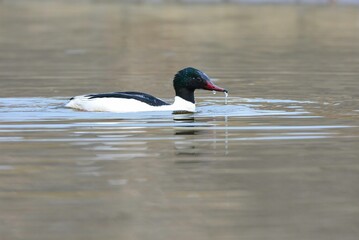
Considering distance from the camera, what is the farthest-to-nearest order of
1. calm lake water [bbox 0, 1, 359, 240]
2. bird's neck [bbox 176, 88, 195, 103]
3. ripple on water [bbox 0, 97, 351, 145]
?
bird's neck [bbox 176, 88, 195, 103]
ripple on water [bbox 0, 97, 351, 145]
calm lake water [bbox 0, 1, 359, 240]

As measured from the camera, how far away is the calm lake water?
353 inches

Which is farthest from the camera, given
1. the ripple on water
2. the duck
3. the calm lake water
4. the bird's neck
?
the bird's neck

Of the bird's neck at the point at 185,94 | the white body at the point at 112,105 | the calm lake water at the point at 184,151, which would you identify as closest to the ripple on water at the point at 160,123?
the calm lake water at the point at 184,151

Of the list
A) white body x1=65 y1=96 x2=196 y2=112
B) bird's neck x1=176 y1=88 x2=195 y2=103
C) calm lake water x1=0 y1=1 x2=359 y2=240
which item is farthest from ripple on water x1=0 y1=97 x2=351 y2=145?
bird's neck x1=176 y1=88 x2=195 y2=103

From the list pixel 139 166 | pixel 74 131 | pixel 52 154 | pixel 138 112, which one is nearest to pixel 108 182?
pixel 139 166

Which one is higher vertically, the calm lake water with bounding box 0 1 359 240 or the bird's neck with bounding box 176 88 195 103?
the bird's neck with bounding box 176 88 195 103

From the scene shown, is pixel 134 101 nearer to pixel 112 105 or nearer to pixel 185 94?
pixel 112 105

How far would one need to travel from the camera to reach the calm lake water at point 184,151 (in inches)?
353

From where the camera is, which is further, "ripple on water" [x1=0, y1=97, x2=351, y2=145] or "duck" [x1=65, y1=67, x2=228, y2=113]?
"duck" [x1=65, y1=67, x2=228, y2=113]

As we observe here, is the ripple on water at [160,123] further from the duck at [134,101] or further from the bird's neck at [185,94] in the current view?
the bird's neck at [185,94]

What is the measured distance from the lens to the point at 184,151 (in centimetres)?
1250

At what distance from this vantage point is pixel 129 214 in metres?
9.19

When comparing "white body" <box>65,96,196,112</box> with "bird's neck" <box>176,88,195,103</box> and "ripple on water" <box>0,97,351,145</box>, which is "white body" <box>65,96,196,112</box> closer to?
"ripple on water" <box>0,97,351,145</box>

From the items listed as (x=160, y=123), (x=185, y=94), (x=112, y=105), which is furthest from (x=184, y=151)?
(x=185, y=94)
